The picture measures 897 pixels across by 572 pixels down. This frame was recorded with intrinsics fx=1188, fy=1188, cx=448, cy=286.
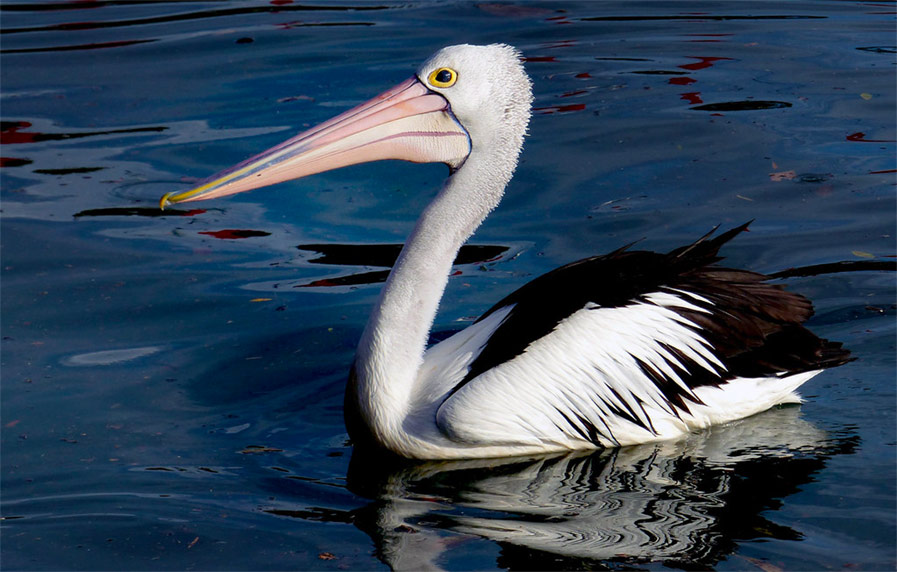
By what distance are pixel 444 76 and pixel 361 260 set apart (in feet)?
6.21

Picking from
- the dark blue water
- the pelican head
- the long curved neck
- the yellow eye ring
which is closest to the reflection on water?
the dark blue water

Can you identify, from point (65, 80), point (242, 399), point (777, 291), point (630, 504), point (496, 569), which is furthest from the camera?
point (65, 80)

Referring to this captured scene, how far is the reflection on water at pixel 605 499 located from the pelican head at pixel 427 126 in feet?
3.41

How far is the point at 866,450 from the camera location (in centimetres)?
383

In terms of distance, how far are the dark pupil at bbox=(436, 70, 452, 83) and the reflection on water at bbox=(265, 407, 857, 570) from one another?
1.30 m

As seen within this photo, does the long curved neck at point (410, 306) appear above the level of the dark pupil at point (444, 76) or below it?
below

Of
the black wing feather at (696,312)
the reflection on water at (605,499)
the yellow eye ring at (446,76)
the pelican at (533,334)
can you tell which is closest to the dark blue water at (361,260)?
the reflection on water at (605,499)

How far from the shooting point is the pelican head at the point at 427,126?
4031 mm

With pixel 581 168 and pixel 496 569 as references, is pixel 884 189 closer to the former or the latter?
pixel 581 168

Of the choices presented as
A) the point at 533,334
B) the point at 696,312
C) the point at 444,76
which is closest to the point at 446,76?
the point at 444,76

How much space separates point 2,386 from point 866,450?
125 inches

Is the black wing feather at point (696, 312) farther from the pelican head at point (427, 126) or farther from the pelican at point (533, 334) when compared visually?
the pelican head at point (427, 126)

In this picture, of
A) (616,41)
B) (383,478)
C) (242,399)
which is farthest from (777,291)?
(616,41)

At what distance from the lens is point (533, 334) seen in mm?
3945
